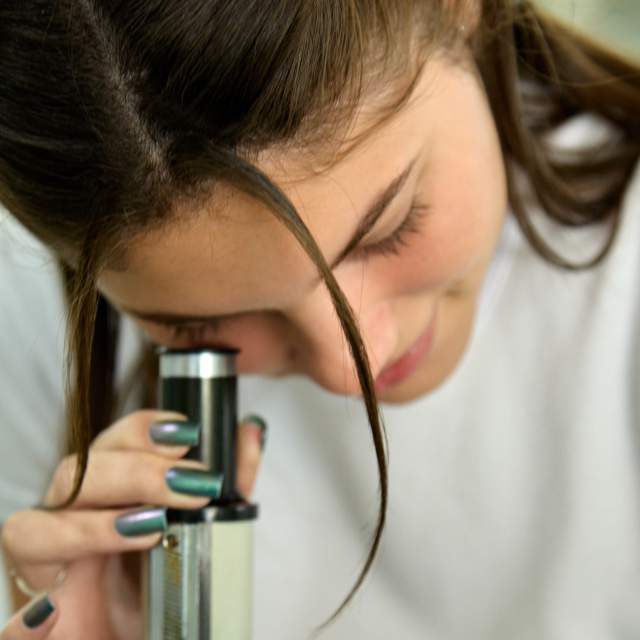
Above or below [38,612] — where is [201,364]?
above

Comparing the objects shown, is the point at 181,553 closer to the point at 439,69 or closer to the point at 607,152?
the point at 439,69

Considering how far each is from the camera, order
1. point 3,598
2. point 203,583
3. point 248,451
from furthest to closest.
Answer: point 3,598 < point 248,451 < point 203,583

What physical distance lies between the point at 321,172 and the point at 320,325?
100mm

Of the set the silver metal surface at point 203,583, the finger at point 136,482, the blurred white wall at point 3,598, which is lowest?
the blurred white wall at point 3,598

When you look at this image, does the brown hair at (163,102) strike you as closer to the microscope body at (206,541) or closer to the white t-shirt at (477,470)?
the microscope body at (206,541)

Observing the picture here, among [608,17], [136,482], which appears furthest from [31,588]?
[608,17]

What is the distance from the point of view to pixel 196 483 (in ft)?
1.98

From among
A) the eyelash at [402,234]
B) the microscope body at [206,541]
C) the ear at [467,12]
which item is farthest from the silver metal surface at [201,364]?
the ear at [467,12]

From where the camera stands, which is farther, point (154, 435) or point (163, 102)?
point (154, 435)

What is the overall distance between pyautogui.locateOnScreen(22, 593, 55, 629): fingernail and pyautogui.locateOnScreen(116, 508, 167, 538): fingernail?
0.08 m

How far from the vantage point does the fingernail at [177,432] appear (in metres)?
0.61

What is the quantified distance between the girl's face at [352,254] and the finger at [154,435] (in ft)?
0.17

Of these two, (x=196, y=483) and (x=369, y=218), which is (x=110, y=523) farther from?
(x=369, y=218)

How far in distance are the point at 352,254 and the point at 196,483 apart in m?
0.17
